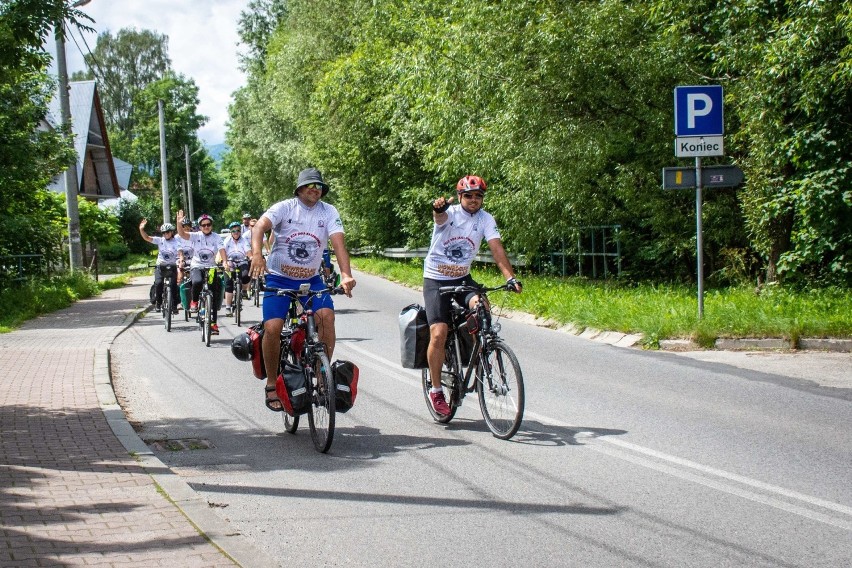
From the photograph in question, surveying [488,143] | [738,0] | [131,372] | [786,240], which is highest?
[738,0]

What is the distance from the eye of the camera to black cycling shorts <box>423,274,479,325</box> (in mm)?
7724

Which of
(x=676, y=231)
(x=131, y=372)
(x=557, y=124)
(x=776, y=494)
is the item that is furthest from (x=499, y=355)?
(x=676, y=231)

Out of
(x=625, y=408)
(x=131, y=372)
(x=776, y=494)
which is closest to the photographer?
(x=776, y=494)

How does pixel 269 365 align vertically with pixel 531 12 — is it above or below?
below

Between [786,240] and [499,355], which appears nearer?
[499,355]

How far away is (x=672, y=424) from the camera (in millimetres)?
7691

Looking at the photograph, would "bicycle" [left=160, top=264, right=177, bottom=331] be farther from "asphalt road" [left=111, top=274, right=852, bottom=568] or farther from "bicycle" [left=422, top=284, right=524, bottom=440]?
"bicycle" [left=422, top=284, right=524, bottom=440]

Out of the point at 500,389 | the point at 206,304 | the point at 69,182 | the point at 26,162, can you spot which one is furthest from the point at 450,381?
the point at 69,182

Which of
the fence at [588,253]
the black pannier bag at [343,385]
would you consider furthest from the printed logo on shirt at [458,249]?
the fence at [588,253]

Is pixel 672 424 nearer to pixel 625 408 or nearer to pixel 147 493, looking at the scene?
pixel 625 408

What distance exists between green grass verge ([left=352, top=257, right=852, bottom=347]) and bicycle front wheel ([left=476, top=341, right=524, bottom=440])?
563cm

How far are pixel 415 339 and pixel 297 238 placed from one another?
49.1 inches

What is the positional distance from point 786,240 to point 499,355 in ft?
34.5

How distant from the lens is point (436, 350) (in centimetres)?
777
